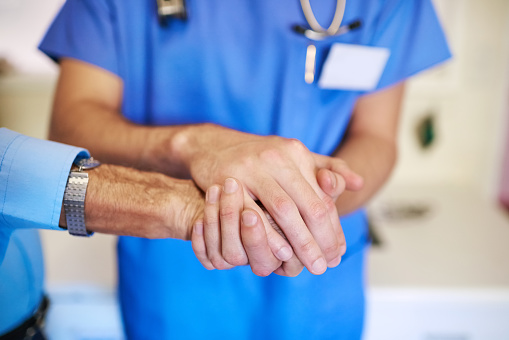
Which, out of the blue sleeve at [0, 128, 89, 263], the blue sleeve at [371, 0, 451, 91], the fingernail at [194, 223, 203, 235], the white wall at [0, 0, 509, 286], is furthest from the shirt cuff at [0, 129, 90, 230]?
the white wall at [0, 0, 509, 286]

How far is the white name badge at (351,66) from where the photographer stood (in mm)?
466

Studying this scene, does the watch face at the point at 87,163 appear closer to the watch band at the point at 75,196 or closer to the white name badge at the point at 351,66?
the watch band at the point at 75,196

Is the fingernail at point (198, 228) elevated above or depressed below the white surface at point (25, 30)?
below

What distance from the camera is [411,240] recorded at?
1.01 m

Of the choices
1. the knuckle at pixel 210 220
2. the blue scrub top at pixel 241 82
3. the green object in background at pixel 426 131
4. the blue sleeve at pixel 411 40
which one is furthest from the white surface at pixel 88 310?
the green object in background at pixel 426 131

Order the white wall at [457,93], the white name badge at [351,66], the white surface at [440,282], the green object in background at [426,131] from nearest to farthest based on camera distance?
the white name badge at [351,66] → the white surface at [440,282] → the white wall at [457,93] → the green object in background at [426,131]

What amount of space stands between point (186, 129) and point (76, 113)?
155mm

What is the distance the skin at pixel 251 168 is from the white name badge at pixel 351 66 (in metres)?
0.12

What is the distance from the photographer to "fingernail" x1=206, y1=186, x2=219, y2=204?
0.35 m

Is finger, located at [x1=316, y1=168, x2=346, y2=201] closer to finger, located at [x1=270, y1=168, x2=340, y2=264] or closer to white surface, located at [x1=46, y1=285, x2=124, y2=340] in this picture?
finger, located at [x1=270, y1=168, x2=340, y2=264]

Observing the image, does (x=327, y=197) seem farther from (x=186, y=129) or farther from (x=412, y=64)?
(x=412, y=64)

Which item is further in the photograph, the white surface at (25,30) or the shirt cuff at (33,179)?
the white surface at (25,30)

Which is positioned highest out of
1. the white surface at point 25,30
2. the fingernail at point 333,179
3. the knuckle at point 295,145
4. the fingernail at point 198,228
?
the white surface at point 25,30

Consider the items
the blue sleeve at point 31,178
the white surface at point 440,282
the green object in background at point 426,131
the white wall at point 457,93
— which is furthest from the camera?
the green object in background at point 426,131
